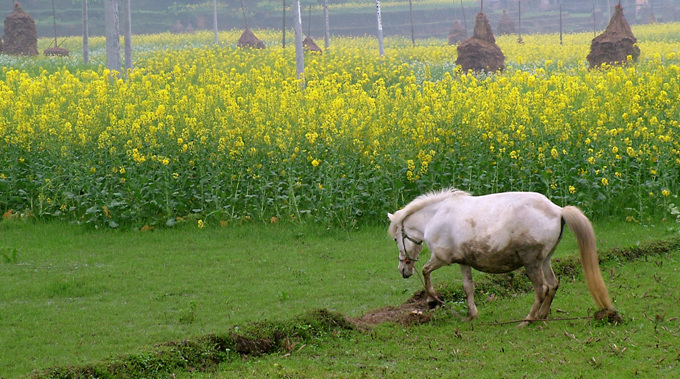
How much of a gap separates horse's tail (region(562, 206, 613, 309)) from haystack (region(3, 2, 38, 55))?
110ft

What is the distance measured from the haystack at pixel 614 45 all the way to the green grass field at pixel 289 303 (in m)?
14.1

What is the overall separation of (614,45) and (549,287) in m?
18.8

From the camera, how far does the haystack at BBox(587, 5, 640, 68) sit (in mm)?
23609

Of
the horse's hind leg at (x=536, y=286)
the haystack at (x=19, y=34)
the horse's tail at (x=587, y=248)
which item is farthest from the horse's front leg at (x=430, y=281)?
the haystack at (x=19, y=34)

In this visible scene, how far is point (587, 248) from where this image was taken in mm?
6383

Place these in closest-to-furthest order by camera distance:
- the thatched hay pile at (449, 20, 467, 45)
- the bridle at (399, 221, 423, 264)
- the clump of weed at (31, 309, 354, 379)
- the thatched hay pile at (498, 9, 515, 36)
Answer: the clump of weed at (31, 309, 354, 379), the bridle at (399, 221, 423, 264), the thatched hay pile at (449, 20, 467, 45), the thatched hay pile at (498, 9, 515, 36)

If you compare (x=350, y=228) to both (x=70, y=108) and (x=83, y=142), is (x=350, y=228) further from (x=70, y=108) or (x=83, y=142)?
(x=70, y=108)

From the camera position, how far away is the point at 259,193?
11.9m

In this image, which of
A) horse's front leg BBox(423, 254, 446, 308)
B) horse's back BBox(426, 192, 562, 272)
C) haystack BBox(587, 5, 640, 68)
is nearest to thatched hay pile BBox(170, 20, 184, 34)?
haystack BBox(587, 5, 640, 68)

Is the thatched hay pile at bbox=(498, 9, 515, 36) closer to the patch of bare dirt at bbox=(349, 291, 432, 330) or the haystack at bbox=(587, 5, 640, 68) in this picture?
the haystack at bbox=(587, 5, 640, 68)

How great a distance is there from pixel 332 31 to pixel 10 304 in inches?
2231

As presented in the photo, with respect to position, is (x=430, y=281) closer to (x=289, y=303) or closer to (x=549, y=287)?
(x=549, y=287)

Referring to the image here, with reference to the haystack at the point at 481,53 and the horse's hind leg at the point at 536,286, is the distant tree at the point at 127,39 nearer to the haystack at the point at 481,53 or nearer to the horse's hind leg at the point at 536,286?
the haystack at the point at 481,53

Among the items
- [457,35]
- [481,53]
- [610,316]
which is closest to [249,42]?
[481,53]
